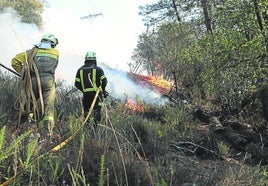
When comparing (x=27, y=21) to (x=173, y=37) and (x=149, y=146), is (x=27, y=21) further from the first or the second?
(x=149, y=146)

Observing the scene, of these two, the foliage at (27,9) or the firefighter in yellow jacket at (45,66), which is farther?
the foliage at (27,9)

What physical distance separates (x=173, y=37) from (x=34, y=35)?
12.1m

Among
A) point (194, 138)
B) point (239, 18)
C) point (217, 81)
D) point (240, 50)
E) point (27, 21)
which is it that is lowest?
point (194, 138)

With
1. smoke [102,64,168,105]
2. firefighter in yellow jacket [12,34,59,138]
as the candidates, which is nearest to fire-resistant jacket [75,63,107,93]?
firefighter in yellow jacket [12,34,59,138]

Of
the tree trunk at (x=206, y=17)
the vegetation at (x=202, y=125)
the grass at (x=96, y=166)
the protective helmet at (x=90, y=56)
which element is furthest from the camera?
the tree trunk at (x=206, y=17)

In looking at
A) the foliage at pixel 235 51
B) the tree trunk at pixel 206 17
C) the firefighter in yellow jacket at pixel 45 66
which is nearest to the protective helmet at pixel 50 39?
the firefighter in yellow jacket at pixel 45 66

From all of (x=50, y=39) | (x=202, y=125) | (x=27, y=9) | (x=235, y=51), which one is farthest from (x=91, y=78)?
(x=27, y=9)

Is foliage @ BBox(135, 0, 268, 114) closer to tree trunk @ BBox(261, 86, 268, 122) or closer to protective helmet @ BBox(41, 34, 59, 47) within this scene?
tree trunk @ BBox(261, 86, 268, 122)

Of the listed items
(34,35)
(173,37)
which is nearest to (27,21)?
(34,35)

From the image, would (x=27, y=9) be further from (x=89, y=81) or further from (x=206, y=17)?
(x=89, y=81)

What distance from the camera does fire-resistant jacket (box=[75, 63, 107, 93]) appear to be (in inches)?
304

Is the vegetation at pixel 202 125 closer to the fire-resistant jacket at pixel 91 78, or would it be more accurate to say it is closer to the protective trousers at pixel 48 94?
the protective trousers at pixel 48 94

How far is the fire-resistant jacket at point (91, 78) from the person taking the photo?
25.4ft

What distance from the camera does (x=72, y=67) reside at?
23.7m
